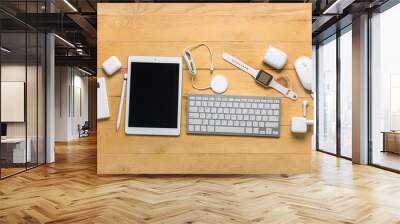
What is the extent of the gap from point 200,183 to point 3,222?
193cm

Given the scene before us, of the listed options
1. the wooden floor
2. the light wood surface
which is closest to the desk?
the wooden floor

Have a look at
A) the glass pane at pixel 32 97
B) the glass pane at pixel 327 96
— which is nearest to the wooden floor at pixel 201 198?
the glass pane at pixel 32 97

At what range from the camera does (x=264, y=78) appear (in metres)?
4.11

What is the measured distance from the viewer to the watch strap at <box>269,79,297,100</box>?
4.16 metres

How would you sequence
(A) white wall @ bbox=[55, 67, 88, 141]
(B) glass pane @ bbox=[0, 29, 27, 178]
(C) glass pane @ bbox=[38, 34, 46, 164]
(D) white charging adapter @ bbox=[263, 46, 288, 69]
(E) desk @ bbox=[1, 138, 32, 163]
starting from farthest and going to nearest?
(A) white wall @ bbox=[55, 67, 88, 141] → (C) glass pane @ bbox=[38, 34, 46, 164] → (E) desk @ bbox=[1, 138, 32, 163] → (B) glass pane @ bbox=[0, 29, 27, 178] → (D) white charging adapter @ bbox=[263, 46, 288, 69]

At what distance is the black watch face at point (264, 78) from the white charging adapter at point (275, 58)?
13cm

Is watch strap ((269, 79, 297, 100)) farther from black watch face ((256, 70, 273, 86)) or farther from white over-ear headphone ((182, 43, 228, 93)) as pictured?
white over-ear headphone ((182, 43, 228, 93))

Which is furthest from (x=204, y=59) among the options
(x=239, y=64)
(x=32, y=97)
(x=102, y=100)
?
(x=32, y=97)

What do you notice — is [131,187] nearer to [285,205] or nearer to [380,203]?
[285,205]

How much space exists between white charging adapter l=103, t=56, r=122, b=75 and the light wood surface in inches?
2.7

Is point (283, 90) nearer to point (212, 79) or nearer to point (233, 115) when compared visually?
point (233, 115)

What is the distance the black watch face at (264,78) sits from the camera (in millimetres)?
4105

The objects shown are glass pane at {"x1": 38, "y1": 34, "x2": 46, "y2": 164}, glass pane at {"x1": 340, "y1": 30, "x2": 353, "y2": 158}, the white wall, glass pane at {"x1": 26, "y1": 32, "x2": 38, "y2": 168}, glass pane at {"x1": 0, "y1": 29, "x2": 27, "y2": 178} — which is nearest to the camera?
glass pane at {"x1": 0, "y1": 29, "x2": 27, "y2": 178}

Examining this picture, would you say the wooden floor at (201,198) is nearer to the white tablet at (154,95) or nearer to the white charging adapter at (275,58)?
the white tablet at (154,95)
